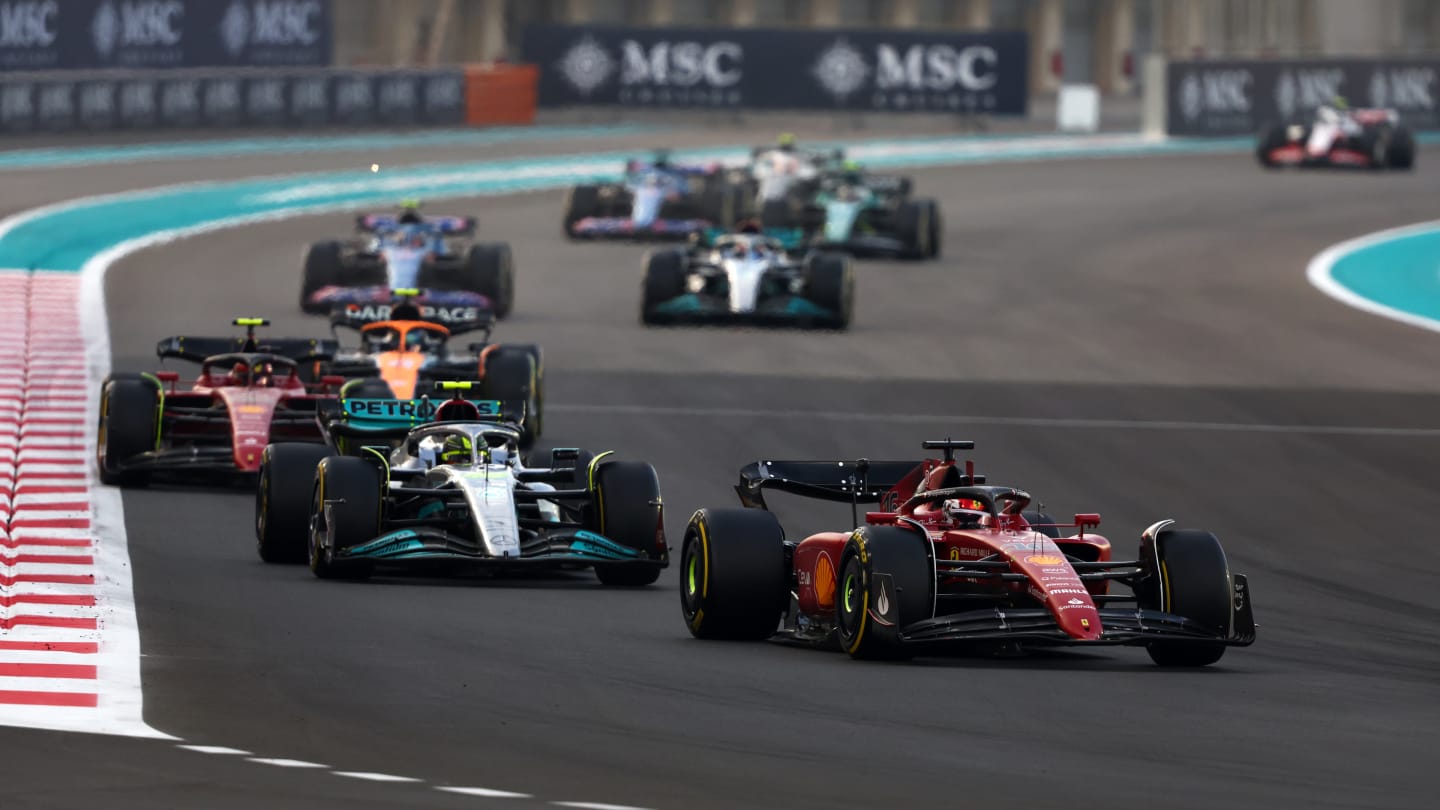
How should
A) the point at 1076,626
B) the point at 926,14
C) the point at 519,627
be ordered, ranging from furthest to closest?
the point at 926,14 < the point at 519,627 < the point at 1076,626

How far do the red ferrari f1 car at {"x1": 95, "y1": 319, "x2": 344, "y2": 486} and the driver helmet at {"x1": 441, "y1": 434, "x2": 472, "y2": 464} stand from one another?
418cm

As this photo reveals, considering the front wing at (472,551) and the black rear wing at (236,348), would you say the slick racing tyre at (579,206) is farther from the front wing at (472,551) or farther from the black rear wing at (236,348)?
the front wing at (472,551)

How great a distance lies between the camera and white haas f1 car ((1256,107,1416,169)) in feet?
194

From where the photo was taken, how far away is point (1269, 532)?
811 inches

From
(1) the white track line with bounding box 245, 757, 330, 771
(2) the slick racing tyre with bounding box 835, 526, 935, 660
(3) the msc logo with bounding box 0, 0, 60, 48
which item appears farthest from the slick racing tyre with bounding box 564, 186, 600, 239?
(1) the white track line with bounding box 245, 757, 330, 771

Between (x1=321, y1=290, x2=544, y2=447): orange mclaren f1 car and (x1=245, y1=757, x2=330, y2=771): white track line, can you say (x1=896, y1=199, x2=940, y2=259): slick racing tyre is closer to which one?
(x1=321, y1=290, x2=544, y2=447): orange mclaren f1 car

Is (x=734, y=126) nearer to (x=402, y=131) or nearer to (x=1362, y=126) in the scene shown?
(x=402, y=131)

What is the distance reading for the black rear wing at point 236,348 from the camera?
2334cm

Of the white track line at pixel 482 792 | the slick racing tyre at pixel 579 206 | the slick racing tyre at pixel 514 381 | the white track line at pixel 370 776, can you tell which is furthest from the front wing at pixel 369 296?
the white track line at pixel 482 792

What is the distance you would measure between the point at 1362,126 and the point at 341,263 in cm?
3148

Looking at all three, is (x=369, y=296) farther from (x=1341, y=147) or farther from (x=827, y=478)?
(x=1341, y=147)

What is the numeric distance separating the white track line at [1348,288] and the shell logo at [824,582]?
22925mm

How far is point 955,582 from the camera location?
14.5 metres

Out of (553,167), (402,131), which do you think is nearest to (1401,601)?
(553,167)
